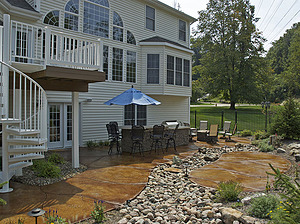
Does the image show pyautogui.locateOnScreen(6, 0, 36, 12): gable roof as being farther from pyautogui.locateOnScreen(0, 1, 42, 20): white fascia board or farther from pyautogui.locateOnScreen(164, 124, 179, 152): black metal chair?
pyautogui.locateOnScreen(164, 124, 179, 152): black metal chair

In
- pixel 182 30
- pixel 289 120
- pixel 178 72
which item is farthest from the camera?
pixel 182 30

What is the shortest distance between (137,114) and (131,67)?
9.09 feet

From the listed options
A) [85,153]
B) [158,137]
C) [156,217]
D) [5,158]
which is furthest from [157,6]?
[156,217]

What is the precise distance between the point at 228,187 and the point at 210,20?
2815 centimetres

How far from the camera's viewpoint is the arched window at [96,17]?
1194cm

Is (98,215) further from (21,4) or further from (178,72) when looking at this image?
(178,72)

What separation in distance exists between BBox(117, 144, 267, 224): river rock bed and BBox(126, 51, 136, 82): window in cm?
769

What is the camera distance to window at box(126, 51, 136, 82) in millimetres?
13706

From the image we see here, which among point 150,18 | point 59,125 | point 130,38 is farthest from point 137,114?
point 150,18

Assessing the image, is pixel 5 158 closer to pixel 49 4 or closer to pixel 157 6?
pixel 49 4

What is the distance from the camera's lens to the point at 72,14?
11359 mm

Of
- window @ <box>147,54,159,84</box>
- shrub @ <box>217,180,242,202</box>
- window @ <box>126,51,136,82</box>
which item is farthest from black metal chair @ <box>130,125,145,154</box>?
window @ <box>147,54,159,84</box>

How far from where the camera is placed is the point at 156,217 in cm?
429

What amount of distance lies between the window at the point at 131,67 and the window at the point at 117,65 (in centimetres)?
49
